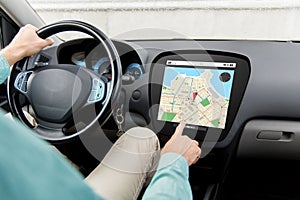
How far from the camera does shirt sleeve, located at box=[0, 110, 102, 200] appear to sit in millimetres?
353

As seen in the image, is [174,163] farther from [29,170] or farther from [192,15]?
[192,15]

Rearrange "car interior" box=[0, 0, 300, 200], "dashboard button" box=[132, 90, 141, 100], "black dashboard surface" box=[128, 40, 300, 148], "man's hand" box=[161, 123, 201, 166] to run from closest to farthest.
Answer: "man's hand" box=[161, 123, 201, 166]
"car interior" box=[0, 0, 300, 200]
"black dashboard surface" box=[128, 40, 300, 148]
"dashboard button" box=[132, 90, 141, 100]

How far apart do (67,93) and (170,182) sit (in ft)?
1.56

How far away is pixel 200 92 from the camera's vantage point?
4.32 feet

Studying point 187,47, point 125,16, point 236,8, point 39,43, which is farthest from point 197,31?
point 39,43

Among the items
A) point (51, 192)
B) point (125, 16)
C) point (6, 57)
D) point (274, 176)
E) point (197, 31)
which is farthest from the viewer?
point (125, 16)

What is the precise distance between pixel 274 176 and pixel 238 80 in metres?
0.57

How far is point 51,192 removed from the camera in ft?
1.23

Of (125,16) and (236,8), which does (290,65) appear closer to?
(236,8)

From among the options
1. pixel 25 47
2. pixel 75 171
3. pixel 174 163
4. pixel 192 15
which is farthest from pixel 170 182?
pixel 192 15

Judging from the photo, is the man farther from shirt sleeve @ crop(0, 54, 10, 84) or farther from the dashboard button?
the dashboard button

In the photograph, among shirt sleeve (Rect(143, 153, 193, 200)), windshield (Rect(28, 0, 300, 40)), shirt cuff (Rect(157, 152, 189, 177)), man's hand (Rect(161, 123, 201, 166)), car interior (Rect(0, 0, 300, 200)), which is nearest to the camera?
shirt sleeve (Rect(143, 153, 193, 200))

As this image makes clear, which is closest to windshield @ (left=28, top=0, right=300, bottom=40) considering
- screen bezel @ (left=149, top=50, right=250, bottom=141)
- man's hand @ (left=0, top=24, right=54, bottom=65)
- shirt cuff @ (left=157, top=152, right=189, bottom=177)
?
screen bezel @ (left=149, top=50, right=250, bottom=141)

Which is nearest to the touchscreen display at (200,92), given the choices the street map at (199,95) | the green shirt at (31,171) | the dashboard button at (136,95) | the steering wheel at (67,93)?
the street map at (199,95)
